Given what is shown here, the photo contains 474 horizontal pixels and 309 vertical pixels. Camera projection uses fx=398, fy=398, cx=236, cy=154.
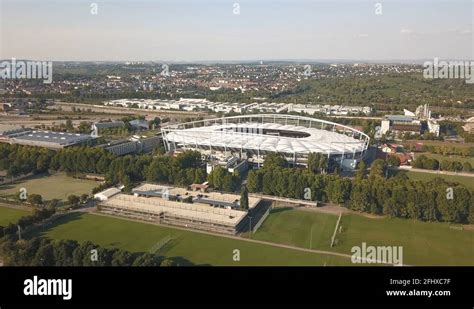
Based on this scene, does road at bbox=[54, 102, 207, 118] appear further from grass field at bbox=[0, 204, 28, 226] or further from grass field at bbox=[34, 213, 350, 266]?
grass field at bbox=[34, 213, 350, 266]

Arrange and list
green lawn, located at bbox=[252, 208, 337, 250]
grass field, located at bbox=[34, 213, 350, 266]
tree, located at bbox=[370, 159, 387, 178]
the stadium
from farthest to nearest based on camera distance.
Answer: the stadium → tree, located at bbox=[370, 159, 387, 178] → green lawn, located at bbox=[252, 208, 337, 250] → grass field, located at bbox=[34, 213, 350, 266]

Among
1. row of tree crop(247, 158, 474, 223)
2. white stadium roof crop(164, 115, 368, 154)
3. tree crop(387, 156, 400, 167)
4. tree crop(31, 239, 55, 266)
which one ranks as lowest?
tree crop(31, 239, 55, 266)

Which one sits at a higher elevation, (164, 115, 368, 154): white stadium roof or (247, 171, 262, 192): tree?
(164, 115, 368, 154): white stadium roof

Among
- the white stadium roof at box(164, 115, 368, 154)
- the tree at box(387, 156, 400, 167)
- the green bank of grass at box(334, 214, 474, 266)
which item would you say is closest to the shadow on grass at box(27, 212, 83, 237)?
the white stadium roof at box(164, 115, 368, 154)

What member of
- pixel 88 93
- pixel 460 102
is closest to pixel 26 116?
pixel 88 93

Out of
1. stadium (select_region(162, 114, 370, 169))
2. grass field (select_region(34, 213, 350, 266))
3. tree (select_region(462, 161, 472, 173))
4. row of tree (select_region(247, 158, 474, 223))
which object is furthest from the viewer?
stadium (select_region(162, 114, 370, 169))

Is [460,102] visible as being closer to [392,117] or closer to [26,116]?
[392,117]

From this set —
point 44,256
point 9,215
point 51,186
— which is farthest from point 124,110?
point 44,256

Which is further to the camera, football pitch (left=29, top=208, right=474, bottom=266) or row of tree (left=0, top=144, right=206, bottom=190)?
row of tree (left=0, top=144, right=206, bottom=190)

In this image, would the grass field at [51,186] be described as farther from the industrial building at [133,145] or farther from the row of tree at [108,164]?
the industrial building at [133,145]
